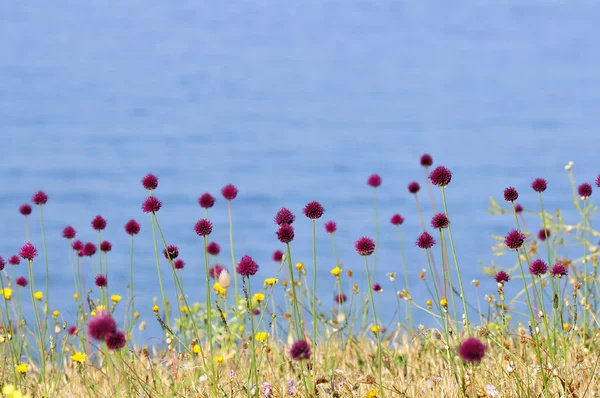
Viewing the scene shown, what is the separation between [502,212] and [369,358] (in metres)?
1.96

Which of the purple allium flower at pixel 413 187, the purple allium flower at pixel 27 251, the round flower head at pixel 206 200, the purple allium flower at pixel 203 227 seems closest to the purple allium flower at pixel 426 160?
the purple allium flower at pixel 413 187

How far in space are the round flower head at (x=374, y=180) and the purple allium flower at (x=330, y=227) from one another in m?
0.83

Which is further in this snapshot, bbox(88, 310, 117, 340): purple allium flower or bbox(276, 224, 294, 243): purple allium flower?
bbox(276, 224, 294, 243): purple allium flower

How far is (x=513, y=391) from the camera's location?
11.5 feet

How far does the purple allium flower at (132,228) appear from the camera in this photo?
4.27m

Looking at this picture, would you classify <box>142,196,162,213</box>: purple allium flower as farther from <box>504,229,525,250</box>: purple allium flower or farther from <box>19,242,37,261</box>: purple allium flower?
<box>504,229,525,250</box>: purple allium flower

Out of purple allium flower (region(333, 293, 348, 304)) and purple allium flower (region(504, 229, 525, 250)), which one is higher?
purple allium flower (region(504, 229, 525, 250))

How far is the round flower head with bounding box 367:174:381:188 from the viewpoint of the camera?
5.13 m

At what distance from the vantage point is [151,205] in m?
3.21

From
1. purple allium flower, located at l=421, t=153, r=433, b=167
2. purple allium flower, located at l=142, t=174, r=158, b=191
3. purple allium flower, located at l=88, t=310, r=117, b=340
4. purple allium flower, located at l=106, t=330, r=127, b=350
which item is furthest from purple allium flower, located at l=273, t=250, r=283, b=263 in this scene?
purple allium flower, located at l=88, t=310, r=117, b=340

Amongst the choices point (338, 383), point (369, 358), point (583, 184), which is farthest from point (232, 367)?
point (583, 184)

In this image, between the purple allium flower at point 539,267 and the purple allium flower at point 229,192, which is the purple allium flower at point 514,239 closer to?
the purple allium flower at point 539,267

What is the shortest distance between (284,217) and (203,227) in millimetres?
355

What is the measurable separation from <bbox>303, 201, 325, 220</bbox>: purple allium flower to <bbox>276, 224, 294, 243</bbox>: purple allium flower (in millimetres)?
184
